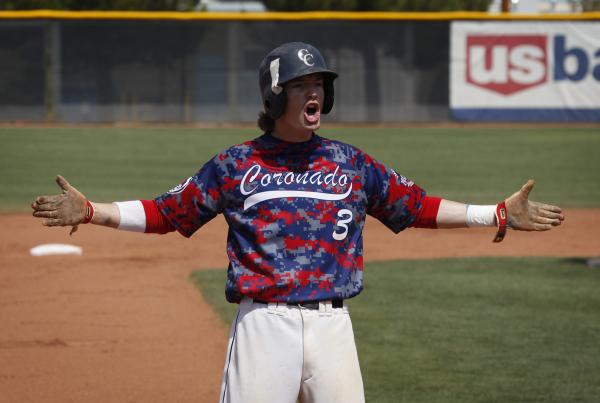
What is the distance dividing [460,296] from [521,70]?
17968 mm

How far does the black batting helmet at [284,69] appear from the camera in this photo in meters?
3.47

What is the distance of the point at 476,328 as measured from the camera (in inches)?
296

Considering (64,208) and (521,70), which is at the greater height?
(64,208)

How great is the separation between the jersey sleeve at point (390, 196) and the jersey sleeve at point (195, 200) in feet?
1.68

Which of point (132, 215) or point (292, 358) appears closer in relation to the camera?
point (292, 358)

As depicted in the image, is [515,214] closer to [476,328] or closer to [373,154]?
[476,328]

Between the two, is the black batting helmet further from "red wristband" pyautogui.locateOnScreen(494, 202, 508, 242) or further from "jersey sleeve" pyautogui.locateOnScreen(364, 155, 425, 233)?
"red wristband" pyautogui.locateOnScreen(494, 202, 508, 242)

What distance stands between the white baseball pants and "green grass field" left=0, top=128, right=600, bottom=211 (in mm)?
10502

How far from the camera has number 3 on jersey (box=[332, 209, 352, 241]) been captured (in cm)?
350

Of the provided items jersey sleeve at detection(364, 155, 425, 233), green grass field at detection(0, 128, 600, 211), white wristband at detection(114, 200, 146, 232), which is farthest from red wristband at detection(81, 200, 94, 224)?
green grass field at detection(0, 128, 600, 211)

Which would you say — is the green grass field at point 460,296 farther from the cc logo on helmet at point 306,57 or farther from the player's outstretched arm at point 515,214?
the cc logo on helmet at point 306,57

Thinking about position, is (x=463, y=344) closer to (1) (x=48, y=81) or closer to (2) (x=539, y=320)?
(2) (x=539, y=320)

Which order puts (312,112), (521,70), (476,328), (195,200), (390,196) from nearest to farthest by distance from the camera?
(312,112), (195,200), (390,196), (476,328), (521,70)

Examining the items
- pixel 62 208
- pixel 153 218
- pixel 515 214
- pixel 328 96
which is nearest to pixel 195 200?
pixel 153 218
